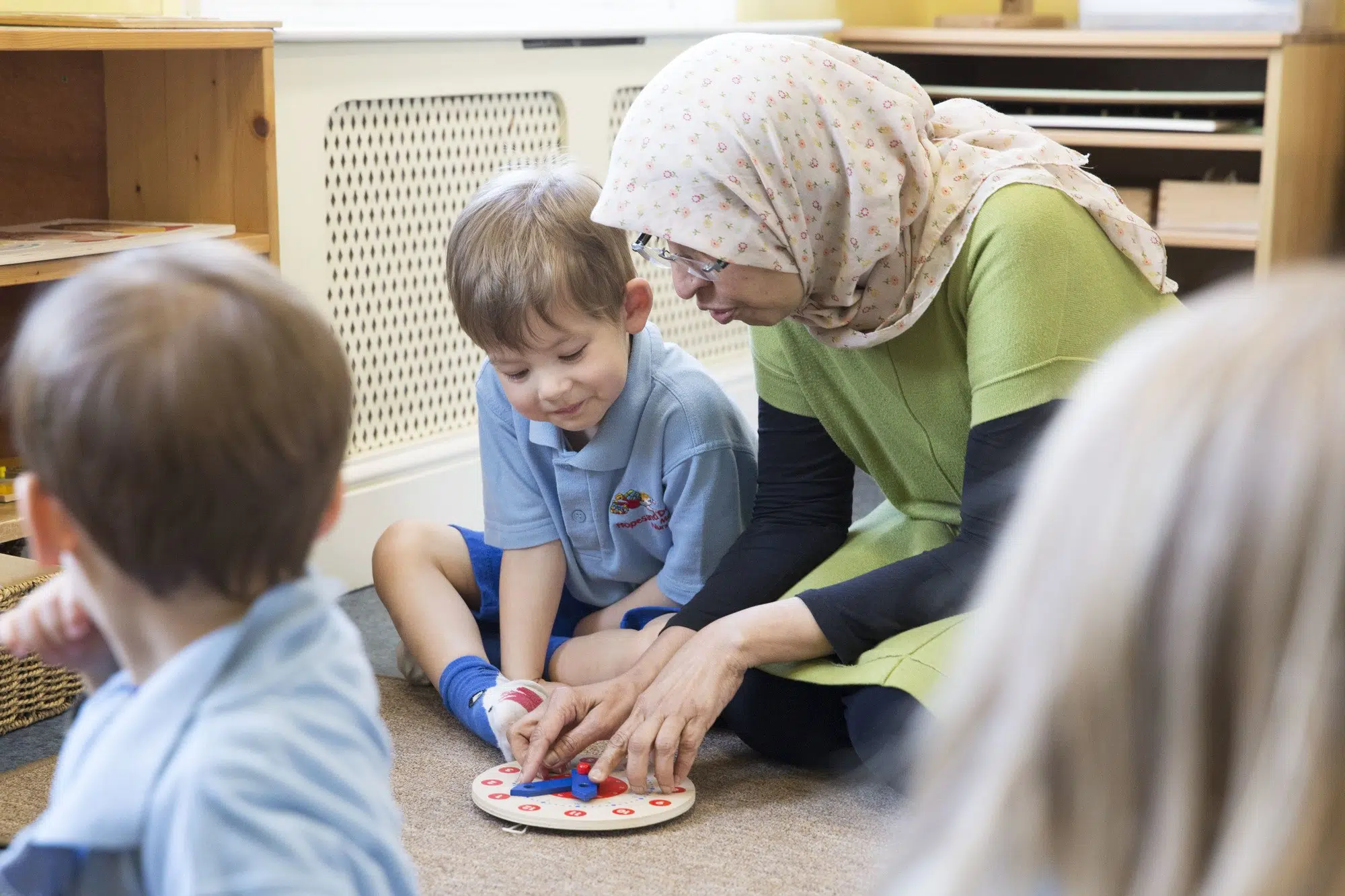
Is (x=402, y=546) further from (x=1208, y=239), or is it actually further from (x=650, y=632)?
(x=1208, y=239)

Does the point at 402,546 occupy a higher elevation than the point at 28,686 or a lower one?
higher

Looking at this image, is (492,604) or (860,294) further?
(492,604)

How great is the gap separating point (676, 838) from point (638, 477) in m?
0.38

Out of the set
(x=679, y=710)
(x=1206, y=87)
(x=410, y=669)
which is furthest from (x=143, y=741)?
(x=1206, y=87)

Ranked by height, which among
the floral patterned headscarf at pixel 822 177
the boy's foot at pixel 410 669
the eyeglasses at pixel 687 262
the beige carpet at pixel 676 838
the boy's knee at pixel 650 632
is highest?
the floral patterned headscarf at pixel 822 177

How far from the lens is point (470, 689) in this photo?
56.2 inches

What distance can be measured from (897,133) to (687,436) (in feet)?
1.23

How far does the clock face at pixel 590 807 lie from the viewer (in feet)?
4.05

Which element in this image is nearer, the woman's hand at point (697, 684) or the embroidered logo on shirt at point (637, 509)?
the woman's hand at point (697, 684)

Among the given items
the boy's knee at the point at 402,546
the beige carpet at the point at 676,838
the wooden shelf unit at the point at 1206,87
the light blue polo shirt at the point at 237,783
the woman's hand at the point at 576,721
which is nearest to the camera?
the light blue polo shirt at the point at 237,783

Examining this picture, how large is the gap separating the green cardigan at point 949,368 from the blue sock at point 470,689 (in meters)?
0.29

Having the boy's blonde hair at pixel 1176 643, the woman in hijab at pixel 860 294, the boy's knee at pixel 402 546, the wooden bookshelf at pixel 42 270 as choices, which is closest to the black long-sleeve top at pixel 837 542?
the woman in hijab at pixel 860 294

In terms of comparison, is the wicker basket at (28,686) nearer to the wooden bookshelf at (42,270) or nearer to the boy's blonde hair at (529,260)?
the wooden bookshelf at (42,270)

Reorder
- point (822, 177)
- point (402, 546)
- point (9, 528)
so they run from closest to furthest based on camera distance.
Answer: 1. point (822, 177)
2. point (9, 528)
3. point (402, 546)
